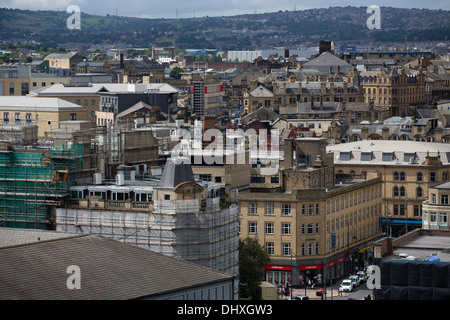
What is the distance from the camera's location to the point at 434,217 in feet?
336

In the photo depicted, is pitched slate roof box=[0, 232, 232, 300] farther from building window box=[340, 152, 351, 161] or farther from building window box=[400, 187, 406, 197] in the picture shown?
building window box=[340, 152, 351, 161]

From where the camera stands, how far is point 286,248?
98.4 metres

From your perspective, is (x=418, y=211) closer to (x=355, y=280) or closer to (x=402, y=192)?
(x=402, y=192)

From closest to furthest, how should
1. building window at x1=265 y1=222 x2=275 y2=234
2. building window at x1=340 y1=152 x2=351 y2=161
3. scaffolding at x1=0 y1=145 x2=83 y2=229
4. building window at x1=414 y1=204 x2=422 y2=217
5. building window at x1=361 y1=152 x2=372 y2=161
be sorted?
scaffolding at x1=0 y1=145 x2=83 y2=229
building window at x1=265 y1=222 x2=275 y2=234
building window at x1=414 y1=204 x2=422 y2=217
building window at x1=361 y1=152 x2=372 y2=161
building window at x1=340 y1=152 x2=351 y2=161

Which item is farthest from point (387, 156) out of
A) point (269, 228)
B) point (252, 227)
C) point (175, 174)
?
point (175, 174)

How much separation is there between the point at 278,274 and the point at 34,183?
22966mm

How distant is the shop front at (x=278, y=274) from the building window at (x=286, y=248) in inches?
37.1

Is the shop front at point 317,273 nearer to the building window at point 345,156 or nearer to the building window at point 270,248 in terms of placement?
the building window at point 270,248

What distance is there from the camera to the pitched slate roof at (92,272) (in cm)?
5359

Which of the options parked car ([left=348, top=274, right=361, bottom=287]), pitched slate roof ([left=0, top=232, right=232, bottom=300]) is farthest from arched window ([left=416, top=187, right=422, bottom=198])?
pitched slate roof ([left=0, top=232, right=232, bottom=300])

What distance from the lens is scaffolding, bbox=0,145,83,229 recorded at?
81938 mm

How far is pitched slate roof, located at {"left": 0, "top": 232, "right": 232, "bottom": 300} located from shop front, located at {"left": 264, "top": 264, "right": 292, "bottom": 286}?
36.6 meters
